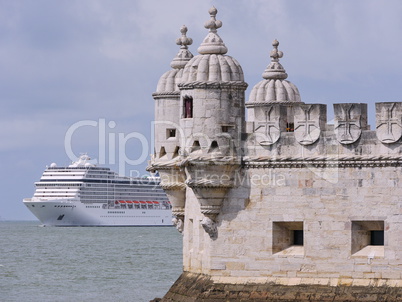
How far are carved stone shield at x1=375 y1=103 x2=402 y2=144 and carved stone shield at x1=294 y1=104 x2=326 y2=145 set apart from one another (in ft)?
5.53

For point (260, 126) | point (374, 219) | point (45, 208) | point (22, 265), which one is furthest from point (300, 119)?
point (45, 208)

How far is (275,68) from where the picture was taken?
42344 mm

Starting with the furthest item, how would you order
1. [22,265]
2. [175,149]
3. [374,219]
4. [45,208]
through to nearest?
[45,208], [22,265], [175,149], [374,219]

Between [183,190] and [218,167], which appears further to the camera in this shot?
[183,190]

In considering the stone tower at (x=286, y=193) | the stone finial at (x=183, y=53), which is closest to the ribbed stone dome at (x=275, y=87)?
the stone finial at (x=183, y=53)

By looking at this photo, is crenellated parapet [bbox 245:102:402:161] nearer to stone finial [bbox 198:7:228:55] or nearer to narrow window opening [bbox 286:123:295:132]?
narrow window opening [bbox 286:123:295:132]

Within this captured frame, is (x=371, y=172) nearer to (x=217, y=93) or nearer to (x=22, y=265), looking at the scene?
(x=217, y=93)

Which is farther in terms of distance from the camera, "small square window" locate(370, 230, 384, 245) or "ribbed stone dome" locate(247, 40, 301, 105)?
"ribbed stone dome" locate(247, 40, 301, 105)

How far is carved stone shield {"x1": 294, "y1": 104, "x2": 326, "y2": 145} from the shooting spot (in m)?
34.9

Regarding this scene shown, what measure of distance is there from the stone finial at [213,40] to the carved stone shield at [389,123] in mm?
5105

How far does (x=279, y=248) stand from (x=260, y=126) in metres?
3.47

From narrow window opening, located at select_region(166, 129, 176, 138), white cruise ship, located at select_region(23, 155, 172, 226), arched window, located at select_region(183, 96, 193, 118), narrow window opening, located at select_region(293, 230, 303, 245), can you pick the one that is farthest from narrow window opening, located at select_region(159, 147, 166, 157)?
white cruise ship, located at select_region(23, 155, 172, 226)

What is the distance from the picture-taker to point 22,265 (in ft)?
254

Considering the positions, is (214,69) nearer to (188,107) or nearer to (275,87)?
(188,107)
